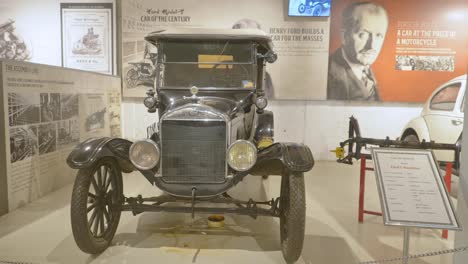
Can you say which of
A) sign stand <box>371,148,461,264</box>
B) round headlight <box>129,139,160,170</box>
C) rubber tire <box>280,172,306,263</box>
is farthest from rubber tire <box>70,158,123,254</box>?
sign stand <box>371,148,461,264</box>

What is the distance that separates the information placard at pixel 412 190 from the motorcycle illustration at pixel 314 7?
417 centimetres

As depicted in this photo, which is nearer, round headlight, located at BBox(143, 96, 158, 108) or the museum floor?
the museum floor

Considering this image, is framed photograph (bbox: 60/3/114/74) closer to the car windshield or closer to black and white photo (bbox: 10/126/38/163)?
black and white photo (bbox: 10/126/38/163)

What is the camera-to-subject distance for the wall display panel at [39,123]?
351cm

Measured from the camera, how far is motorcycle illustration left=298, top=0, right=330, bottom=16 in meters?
5.93

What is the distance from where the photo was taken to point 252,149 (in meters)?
2.53

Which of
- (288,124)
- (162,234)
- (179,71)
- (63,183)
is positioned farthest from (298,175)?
(288,124)

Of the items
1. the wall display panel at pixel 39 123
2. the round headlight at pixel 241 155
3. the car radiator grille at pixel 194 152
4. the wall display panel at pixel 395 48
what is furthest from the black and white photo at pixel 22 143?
the wall display panel at pixel 395 48

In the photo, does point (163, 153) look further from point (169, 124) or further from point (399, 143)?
point (399, 143)

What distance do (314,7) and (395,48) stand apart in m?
1.45

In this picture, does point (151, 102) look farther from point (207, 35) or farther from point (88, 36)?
point (88, 36)

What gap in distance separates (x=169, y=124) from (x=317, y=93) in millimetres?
3982

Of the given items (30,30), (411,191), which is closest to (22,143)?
(30,30)

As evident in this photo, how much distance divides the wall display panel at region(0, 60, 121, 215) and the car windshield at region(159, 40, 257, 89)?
1.46 metres
